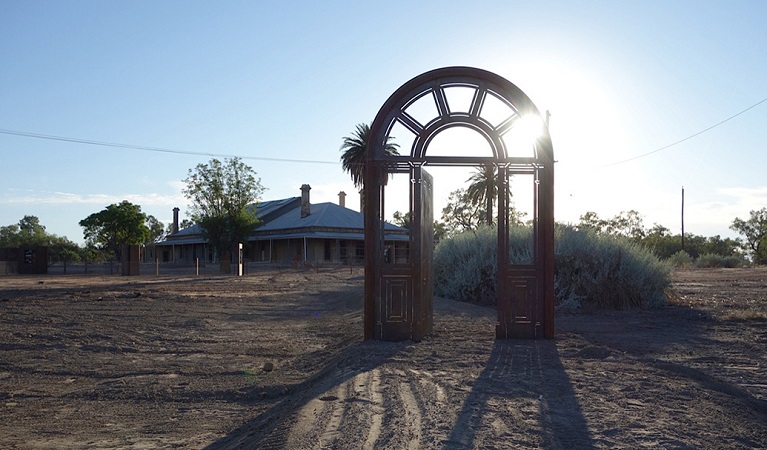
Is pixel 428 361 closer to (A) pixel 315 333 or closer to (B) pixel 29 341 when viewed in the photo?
(A) pixel 315 333

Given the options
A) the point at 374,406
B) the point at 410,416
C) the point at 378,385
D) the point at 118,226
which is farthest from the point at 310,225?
the point at 410,416

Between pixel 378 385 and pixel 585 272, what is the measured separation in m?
12.7

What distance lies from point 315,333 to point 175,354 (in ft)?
12.0

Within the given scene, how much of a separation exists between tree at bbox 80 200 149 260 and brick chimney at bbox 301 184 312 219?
23130 mm

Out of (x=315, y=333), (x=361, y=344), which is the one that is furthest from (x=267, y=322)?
(x=361, y=344)

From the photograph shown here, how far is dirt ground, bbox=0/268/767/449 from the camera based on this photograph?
566cm

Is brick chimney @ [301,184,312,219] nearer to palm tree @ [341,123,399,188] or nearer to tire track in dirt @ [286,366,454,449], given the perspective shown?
palm tree @ [341,123,399,188]

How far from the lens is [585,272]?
743 inches

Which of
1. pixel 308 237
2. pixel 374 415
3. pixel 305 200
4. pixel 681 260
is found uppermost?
pixel 305 200

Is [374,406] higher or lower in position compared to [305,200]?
lower

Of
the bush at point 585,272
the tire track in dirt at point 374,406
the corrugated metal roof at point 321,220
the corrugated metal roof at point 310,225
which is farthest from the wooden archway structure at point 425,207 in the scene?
the corrugated metal roof at point 321,220

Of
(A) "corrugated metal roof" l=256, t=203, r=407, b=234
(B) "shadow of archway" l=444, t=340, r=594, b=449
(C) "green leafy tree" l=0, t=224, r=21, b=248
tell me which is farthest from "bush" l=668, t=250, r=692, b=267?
(C) "green leafy tree" l=0, t=224, r=21, b=248

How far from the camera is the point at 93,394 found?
8.41 metres

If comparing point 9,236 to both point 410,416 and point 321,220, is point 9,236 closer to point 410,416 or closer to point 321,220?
point 321,220
